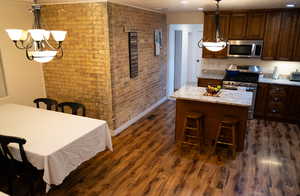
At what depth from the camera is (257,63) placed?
18.5 feet

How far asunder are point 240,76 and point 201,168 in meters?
2.94

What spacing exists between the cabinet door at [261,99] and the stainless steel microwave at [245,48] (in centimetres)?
76

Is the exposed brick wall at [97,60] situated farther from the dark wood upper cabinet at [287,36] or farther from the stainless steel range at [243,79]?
the dark wood upper cabinet at [287,36]

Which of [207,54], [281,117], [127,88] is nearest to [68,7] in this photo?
[127,88]

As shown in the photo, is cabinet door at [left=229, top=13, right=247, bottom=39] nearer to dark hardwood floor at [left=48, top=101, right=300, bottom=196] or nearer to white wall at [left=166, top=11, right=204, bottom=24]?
white wall at [left=166, top=11, right=204, bottom=24]

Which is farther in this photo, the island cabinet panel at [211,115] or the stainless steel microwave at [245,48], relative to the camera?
the stainless steel microwave at [245,48]

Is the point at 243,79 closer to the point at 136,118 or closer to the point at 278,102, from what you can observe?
the point at 278,102

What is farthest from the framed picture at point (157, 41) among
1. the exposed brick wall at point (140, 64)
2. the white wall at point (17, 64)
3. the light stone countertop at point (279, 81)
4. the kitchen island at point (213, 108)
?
the white wall at point (17, 64)

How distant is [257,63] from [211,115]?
259cm

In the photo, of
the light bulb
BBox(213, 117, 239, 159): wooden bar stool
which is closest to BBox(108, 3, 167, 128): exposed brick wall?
the light bulb

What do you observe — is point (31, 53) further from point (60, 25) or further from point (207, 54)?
point (207, 54)

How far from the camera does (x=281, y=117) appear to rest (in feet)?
17.1

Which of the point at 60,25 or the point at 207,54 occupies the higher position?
the point at 60,25

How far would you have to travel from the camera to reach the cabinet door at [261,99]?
5.16m
